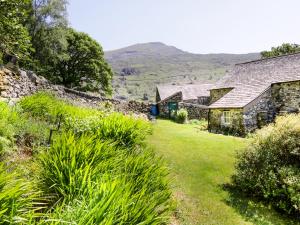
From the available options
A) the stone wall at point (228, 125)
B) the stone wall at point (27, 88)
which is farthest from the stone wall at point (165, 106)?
the stone wall at point (27, 88)

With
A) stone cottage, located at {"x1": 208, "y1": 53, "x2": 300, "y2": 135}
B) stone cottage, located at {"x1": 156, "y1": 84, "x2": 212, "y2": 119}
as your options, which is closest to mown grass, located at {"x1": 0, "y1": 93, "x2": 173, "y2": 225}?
stone cottage, located at {"x1": 208, "y1": 53, "x2": 300, "y2": 135}

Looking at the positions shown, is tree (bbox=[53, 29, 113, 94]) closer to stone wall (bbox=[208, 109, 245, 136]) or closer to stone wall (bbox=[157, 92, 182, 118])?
stone wall (bbox=[157, 92, 182, 118])

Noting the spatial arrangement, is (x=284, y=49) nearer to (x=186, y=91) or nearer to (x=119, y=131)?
(x=186, y=91)

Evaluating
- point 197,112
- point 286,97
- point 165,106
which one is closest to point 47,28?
point 165,106

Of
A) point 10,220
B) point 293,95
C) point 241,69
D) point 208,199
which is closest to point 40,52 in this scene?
→ point 241,69

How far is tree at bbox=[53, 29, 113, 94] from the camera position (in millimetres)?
42219

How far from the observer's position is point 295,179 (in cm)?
969

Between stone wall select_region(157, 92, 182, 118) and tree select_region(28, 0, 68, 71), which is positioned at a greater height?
tree select_region(28, 0, 68, 71)

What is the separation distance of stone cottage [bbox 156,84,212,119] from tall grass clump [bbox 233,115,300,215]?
86.1ft

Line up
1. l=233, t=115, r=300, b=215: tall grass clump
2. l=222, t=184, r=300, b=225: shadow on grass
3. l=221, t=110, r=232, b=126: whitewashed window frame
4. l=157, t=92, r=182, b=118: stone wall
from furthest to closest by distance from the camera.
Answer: l=157, t=92, r=182, b=118: stone wall
l=221, t=110, r=232, b=126: whitewashed window frame
l=233, t=115, r=300, b=215: tall grass clump
l=222, t=184, r=300, b=225: shadow on grass

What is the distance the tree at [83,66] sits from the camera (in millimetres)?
42219

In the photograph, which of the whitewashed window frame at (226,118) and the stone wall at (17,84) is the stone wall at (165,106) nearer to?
the whitewashed window frame at (226,118)

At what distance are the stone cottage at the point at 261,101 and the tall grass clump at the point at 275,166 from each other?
1403 centimetres

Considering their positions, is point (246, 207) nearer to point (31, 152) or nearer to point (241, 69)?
point (31, 152)
